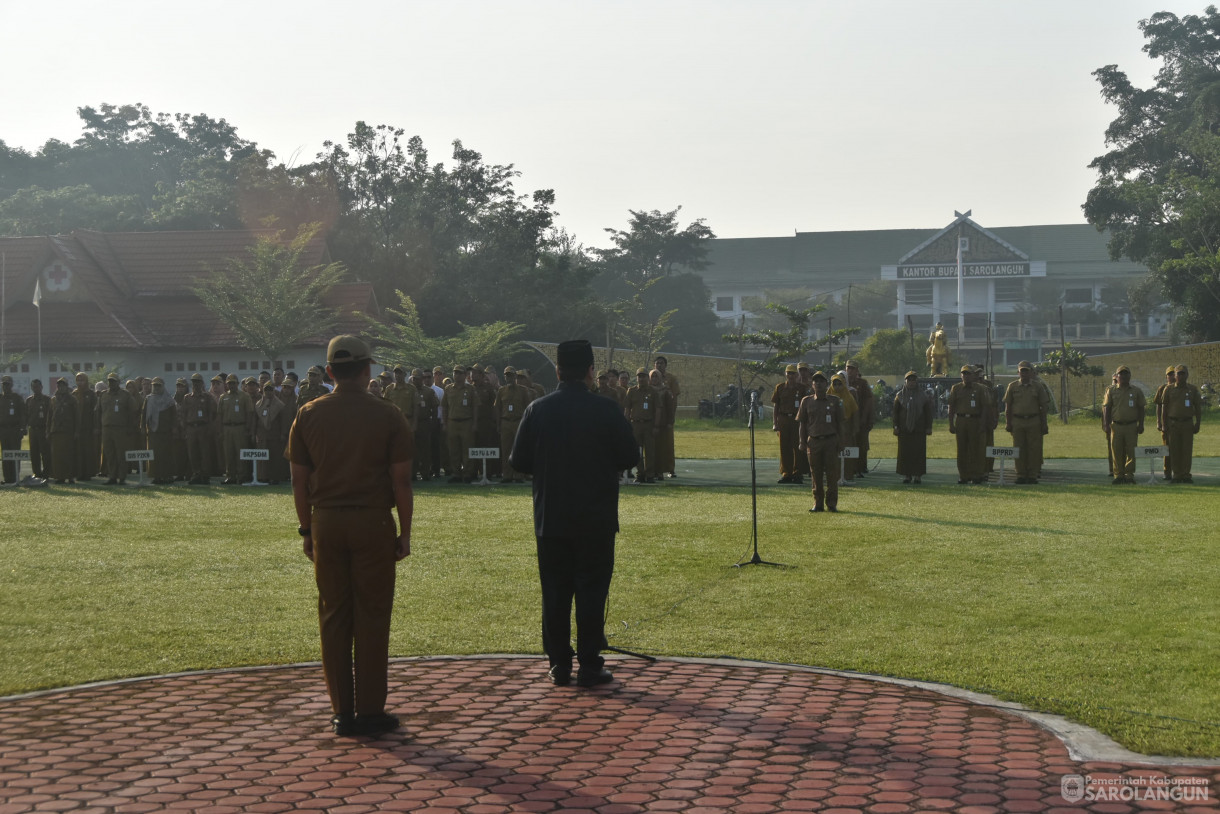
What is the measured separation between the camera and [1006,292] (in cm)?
9162

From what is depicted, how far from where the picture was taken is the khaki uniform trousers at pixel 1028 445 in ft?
70.9

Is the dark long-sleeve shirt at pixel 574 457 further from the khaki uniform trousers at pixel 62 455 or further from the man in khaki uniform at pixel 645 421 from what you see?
the khaki uniform trousers at pixel 62 455

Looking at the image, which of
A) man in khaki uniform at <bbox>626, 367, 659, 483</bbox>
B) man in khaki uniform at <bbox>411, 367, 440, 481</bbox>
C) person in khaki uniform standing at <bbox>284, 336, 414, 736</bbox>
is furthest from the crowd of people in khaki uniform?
person in khaki uniform standing at <bbox>284, 336, 414, 736</bbox>

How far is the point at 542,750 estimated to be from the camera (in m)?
6.23

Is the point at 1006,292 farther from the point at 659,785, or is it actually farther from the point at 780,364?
the point at 659,785

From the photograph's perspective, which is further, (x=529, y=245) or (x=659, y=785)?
(x=529, y=245)

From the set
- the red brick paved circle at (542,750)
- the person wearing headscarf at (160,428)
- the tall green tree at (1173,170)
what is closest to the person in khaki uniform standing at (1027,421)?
the person wearing headscarf at (160,428)

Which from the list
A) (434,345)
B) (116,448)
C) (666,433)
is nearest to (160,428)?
(116,448)

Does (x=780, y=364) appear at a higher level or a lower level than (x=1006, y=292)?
lower

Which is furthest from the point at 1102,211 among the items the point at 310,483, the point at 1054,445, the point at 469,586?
the point at 310,483

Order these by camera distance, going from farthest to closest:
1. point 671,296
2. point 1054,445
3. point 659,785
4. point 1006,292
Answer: point 1006,292
point 671,296
point 1054,445
point 659,785

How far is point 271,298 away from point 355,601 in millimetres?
40987

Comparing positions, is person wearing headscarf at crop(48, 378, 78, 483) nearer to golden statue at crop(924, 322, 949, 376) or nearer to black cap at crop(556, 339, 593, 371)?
black cap at crop(556, 339, 593, 371)

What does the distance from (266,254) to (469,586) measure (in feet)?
127
